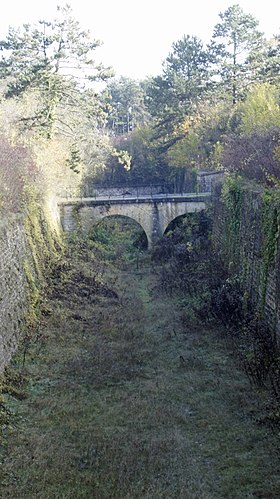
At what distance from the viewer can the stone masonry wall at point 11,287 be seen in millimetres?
12539

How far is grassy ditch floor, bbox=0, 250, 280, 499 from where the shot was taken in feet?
27.2

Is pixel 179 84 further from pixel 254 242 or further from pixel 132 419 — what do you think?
pixel 132 419

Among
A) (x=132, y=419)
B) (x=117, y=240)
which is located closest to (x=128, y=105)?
(x=117, y=240)

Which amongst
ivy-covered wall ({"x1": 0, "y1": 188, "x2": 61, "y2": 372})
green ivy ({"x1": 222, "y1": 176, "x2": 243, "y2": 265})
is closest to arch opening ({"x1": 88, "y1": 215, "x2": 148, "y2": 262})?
ivy-covered wall ({"x1": 0, "y1": 188, "x2": 61, "y2": 372})

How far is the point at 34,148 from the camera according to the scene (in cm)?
2614

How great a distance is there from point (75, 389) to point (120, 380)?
3.93ft

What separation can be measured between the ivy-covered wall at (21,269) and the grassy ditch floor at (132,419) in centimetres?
61

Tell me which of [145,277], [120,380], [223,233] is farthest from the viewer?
[145,277]

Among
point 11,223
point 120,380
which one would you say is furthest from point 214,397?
point 11,223

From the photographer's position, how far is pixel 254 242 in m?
16.8

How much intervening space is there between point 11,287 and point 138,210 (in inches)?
737

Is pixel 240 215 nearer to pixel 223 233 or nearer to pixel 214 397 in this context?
pixel 223 233

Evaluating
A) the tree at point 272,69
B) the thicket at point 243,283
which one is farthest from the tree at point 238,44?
the thicket at point 243,283

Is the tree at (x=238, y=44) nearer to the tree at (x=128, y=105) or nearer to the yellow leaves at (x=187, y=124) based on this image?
the yellow leaves at (x=187, y=124)
